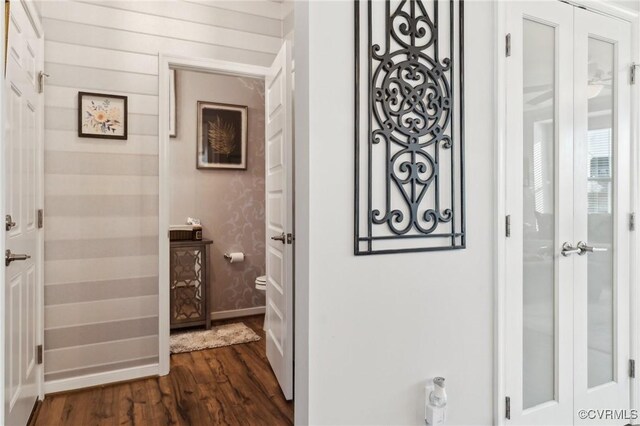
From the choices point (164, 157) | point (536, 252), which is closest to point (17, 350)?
point (164, 157)

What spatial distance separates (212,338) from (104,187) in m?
1.61

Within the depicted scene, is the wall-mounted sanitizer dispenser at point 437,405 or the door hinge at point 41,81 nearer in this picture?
the wall-mounted sanitizer dispenser at point 437,405

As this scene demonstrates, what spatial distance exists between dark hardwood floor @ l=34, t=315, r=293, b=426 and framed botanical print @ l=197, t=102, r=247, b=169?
198cm

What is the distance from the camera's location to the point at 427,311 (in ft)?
5.69

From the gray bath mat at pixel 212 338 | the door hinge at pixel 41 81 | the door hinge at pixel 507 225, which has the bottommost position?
the gray bath mat at pixel 212 338

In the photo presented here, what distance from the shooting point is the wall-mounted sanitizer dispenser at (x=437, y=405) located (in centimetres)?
168

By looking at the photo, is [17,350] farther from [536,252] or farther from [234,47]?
[536,252]

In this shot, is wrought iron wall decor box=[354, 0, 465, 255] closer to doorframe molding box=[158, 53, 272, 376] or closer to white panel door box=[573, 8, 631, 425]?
white panel door box=[573, 8, 631, 425]

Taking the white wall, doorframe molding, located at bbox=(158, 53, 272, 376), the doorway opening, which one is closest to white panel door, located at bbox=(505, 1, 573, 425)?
the white wall

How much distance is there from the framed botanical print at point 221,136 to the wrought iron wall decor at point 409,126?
8.99 feet

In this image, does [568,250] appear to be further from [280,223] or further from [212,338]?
[212,338]

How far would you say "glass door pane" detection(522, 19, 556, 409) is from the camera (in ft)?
6.33

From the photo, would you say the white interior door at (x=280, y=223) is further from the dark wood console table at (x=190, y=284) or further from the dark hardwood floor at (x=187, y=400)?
the dark wood console table at (x=190, y=284)

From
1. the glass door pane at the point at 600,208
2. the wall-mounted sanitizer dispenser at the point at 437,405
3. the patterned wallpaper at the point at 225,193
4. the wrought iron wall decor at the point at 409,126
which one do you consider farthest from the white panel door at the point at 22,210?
the glass door pane at the point at 600,208
